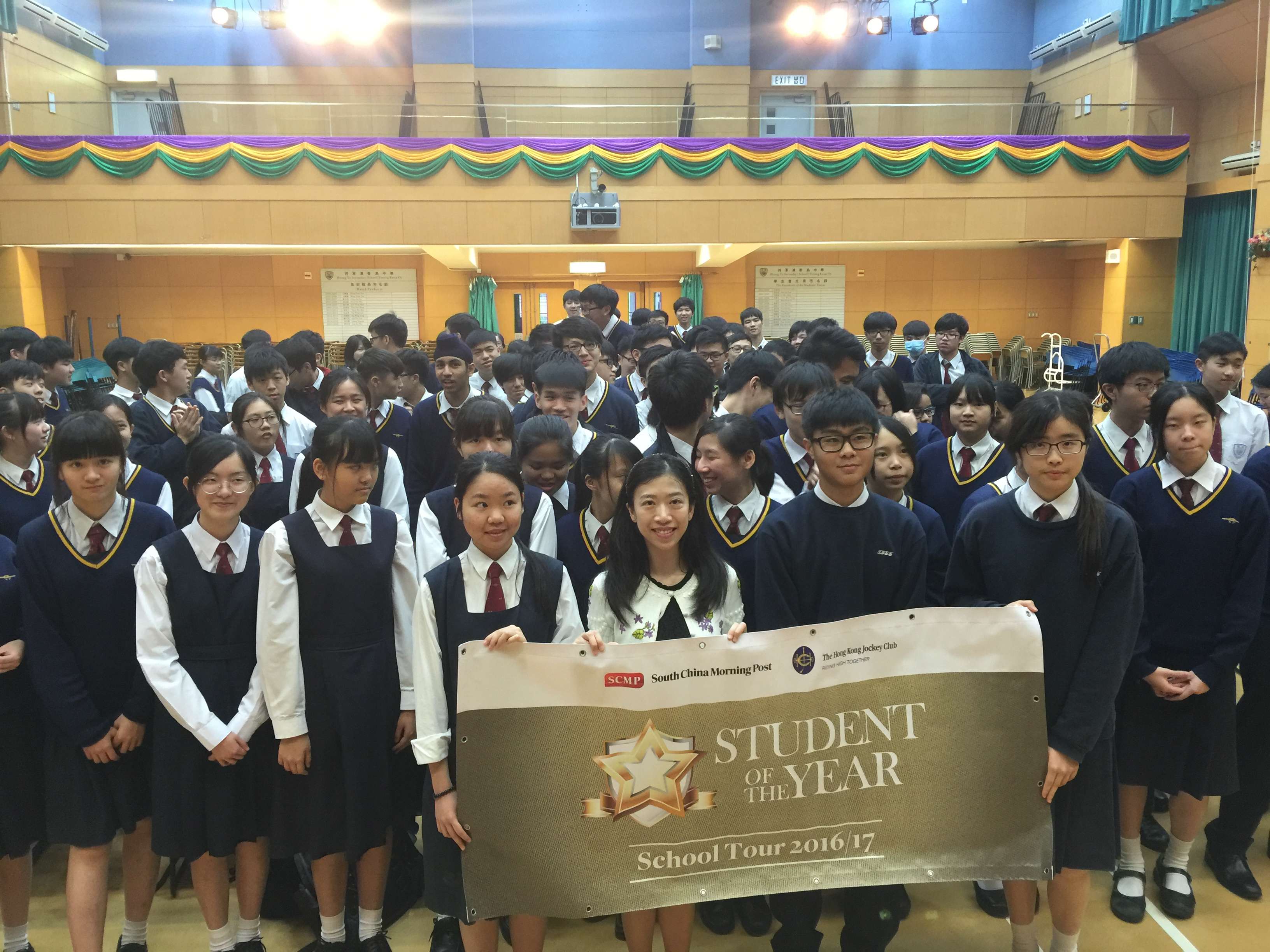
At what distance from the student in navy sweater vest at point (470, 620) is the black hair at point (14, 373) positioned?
11.6ft

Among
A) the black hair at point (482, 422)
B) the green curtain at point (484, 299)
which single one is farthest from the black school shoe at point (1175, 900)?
the green curtain at point (484, 299)

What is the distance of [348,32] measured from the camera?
17766 mm

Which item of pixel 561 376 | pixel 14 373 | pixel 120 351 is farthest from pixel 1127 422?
pixel 120 351

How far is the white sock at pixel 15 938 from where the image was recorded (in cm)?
278

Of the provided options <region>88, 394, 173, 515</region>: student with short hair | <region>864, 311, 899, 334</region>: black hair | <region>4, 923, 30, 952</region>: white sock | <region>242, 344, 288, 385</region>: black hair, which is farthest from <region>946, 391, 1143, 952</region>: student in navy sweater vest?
<region>864, 311, 899, 334</region>: black hair

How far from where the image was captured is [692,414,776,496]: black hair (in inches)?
118

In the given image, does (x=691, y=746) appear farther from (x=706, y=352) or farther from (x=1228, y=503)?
(x=706, y=352)

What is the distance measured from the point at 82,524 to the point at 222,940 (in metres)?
1.32

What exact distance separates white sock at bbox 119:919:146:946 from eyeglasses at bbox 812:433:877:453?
2588 millimetres

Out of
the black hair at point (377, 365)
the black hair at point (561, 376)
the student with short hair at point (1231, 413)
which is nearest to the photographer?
the black hair at point (561, 376)

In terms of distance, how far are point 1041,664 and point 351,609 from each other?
1.94m

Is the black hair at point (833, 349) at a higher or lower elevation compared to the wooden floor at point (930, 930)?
higher

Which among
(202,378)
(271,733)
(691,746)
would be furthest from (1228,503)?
(202,378)

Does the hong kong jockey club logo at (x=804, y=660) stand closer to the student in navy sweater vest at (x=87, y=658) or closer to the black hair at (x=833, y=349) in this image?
the student in navy sweater vest at (x=87, y=658)
